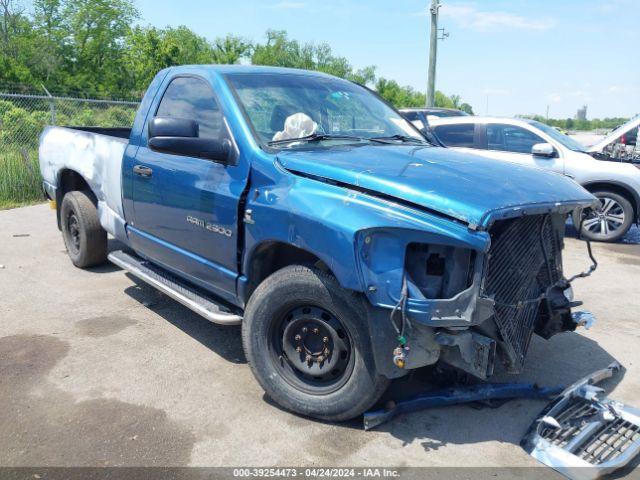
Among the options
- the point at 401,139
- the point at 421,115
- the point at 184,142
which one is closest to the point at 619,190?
the point at 421,115

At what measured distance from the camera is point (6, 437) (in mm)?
3104

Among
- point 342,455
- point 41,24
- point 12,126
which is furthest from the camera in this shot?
point 41,24

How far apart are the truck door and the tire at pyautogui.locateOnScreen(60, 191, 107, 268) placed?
1278 millimetres

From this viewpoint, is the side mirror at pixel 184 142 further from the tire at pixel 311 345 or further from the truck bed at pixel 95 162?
the truck bed at pixel 95 162

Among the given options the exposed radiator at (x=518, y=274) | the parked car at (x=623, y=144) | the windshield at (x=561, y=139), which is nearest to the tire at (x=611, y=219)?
the windshield at (x=561, y=139)

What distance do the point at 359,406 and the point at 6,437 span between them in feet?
6.41

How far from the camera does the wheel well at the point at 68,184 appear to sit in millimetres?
6113

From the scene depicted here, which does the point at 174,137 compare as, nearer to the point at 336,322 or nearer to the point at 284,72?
the point at 284,72

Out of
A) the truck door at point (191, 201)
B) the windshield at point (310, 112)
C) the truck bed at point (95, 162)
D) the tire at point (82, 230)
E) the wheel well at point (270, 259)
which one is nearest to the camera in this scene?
the wheel well at point (270, 259)

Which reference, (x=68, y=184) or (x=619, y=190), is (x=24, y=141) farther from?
(x=619, y=190)

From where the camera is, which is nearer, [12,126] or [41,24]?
[12,126]

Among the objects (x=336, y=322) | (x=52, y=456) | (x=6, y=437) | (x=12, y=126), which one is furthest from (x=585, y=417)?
(x=12, y=126)

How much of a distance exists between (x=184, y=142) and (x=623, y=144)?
8.51 metres

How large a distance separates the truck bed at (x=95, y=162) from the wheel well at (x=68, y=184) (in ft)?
0.19
